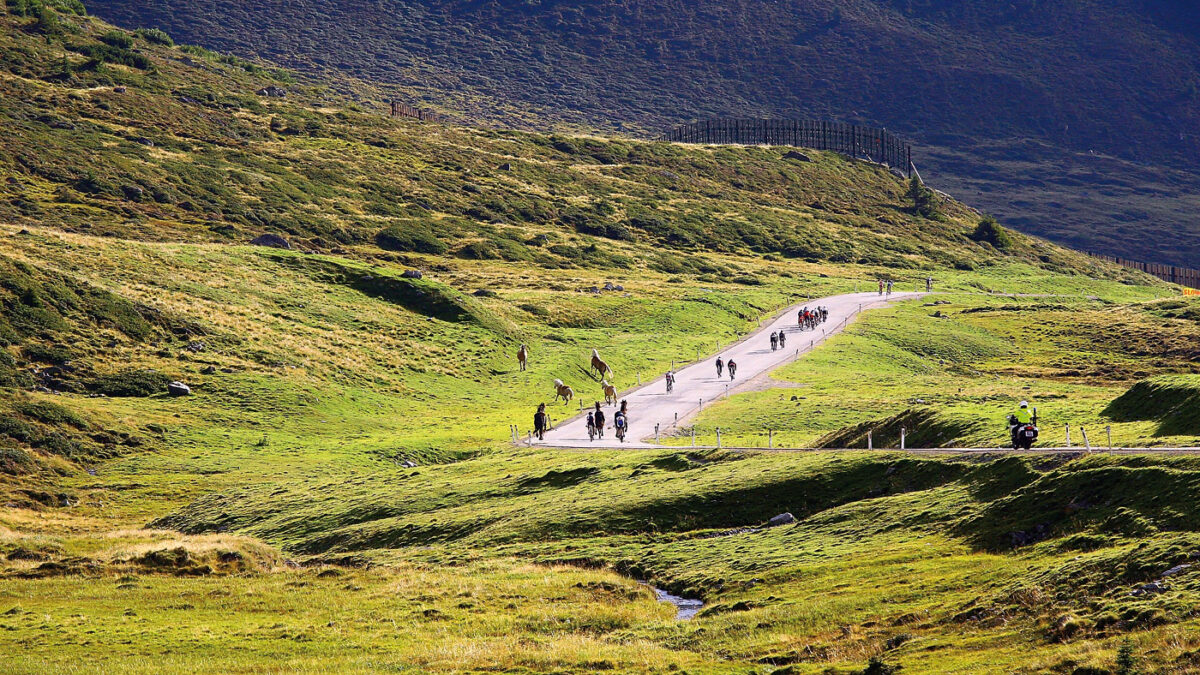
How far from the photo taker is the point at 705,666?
1078 inches

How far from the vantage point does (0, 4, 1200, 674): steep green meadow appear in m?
29.3

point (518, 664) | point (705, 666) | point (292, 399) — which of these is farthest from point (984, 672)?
point (292, 399)

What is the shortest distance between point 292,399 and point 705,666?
6002 cm

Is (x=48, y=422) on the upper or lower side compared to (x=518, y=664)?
upper

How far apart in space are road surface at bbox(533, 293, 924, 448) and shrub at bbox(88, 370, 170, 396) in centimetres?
2735

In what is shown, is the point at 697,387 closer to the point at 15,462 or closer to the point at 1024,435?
the point at 15,462

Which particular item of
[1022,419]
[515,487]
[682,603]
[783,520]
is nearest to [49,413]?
[515,487]

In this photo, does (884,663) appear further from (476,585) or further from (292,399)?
(292,399)

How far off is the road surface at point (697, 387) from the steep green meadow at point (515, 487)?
2958mm

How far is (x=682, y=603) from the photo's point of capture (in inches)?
1395

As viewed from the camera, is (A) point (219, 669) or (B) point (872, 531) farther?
(B) point (872, 531)

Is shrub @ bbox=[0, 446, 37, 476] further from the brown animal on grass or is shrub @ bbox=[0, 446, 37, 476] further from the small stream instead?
the small stream

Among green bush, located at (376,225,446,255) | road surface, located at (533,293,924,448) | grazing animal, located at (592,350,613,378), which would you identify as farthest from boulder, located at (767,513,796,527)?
green bush, located at (376,225,446,255)

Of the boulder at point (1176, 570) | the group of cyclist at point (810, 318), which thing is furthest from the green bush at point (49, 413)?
the group of cyclist at point (810, 318)
